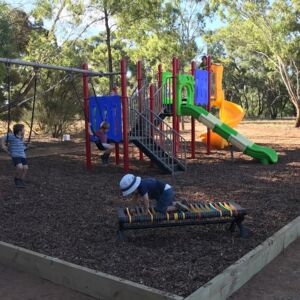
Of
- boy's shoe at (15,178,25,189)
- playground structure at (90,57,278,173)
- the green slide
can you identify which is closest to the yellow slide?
playground structure at (90,57,278,173)

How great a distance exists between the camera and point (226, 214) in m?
5.24

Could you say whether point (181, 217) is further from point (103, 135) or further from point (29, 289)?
point (103, 135)

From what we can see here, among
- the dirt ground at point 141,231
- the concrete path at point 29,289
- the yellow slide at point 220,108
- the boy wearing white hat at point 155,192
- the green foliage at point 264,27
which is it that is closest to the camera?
the concrete path at point 29,289

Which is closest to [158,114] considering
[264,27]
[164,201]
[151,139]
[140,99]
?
[140,99]

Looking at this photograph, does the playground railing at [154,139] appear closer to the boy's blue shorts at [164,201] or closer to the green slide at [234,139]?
the green slide at [234,139]

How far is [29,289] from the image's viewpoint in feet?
13.7

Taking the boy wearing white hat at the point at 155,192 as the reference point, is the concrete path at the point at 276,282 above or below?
below

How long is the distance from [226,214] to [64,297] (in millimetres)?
2183

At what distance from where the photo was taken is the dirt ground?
452 cm

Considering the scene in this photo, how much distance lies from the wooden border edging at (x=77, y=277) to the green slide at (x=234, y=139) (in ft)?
28.7

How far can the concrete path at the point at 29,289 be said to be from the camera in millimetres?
4012

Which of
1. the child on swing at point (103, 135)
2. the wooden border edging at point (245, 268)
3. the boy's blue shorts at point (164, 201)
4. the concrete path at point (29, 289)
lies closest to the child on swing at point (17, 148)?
the child on swing at point (103, 135)

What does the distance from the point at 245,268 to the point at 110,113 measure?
7.46 meters

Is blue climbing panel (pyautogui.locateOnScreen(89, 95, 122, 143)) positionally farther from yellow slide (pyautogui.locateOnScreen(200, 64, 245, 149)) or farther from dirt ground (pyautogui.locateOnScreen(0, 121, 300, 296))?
yellow slide (pyautogui.locateOnScreen(200, 64, 245, 149))
